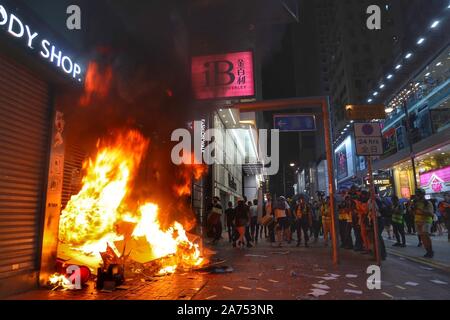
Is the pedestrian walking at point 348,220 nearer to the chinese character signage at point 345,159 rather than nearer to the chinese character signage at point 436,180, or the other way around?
the chinese character signage at point 436,180

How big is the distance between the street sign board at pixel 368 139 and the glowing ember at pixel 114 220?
4052mm

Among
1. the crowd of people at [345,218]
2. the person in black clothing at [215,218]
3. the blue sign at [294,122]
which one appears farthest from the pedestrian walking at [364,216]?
the person in black clothing at [215,218]

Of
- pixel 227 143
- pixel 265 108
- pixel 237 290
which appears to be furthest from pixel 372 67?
pixel 237 290

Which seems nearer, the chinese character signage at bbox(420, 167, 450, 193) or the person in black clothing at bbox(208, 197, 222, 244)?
the person in black clothing at bbox(208, 197, 222, 244)

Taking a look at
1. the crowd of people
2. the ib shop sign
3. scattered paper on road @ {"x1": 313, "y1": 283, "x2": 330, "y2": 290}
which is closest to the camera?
the ib shop sign

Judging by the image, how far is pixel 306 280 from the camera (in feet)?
17.4

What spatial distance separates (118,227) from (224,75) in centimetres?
721

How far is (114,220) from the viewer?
6.77m

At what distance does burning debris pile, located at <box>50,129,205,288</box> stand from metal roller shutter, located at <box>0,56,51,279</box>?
82cm

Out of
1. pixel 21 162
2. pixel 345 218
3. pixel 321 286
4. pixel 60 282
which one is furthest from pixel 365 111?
pixel 60 282

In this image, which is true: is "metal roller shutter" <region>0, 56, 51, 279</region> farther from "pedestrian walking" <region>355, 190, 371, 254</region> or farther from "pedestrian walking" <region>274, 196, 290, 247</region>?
"pedestrian walking" <region>274, 196, 290, 247</region>

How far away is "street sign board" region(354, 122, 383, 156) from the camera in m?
6.35

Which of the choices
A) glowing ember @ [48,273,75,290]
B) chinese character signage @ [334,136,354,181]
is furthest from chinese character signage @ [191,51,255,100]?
chinese character signage @ [334,136,354,181]
